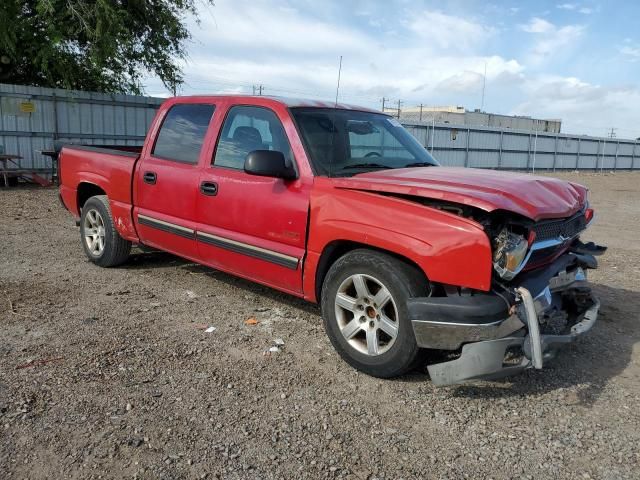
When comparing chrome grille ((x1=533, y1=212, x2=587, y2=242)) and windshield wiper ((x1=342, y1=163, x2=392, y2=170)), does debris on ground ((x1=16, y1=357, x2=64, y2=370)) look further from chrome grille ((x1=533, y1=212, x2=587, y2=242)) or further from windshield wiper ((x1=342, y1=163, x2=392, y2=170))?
chrome grille ((x1=533, y1=212, x2=587, y2=242))

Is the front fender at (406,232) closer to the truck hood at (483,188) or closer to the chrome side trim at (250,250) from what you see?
the truck hood at (483,188)

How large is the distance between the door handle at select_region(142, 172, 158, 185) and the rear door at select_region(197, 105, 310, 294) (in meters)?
0.71

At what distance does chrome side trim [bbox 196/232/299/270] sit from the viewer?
4168 mm

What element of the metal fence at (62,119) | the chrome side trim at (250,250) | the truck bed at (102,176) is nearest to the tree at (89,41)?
the metal fence at (62,119)

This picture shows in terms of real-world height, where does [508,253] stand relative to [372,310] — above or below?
above

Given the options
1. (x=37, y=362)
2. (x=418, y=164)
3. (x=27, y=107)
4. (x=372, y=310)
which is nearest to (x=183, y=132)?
(x=418, y=164)

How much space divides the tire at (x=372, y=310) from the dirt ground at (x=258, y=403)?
0.17 m

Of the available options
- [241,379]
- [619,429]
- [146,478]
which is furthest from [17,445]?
[619,429]

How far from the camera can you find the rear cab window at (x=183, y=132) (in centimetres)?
495

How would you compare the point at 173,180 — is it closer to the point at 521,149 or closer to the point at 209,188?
the point at 209,188

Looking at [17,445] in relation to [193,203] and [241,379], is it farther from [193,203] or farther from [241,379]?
[193,203]

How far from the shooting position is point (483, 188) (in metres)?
3.46

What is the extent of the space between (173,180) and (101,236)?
5.43ft

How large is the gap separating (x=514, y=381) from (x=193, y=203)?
289 centimetres
